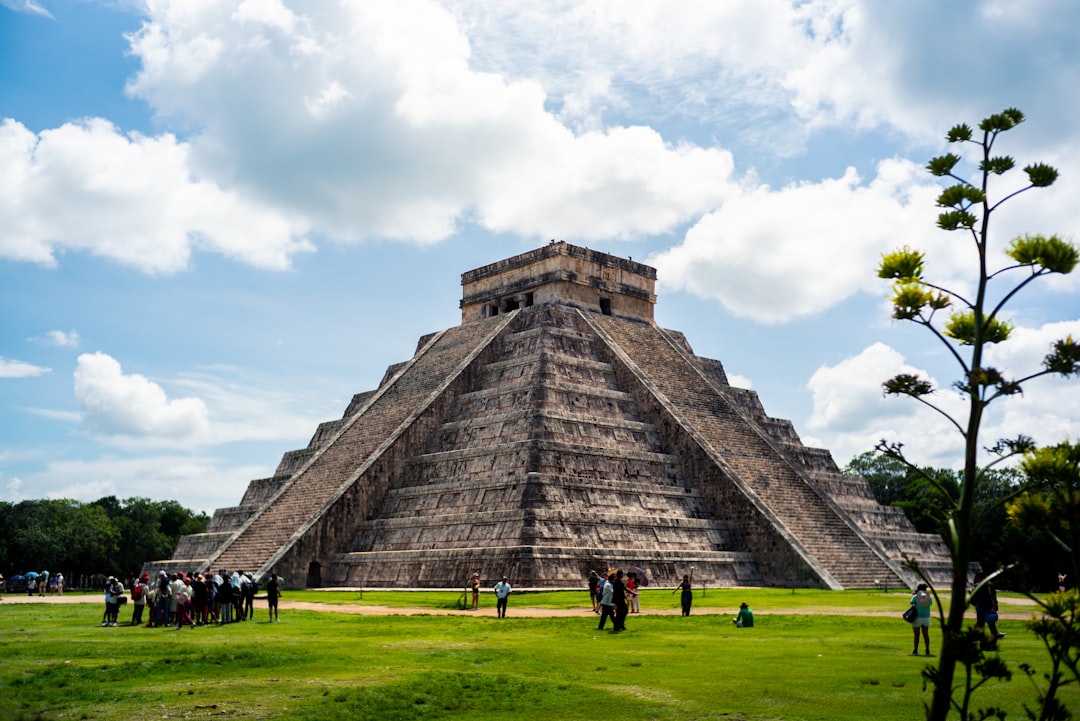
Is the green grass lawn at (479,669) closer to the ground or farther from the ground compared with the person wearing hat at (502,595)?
closer to the ground

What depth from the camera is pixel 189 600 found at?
18.7 meters

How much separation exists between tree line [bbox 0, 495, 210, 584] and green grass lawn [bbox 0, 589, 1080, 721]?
33.3 meters

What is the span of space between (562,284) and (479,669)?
84.5ft

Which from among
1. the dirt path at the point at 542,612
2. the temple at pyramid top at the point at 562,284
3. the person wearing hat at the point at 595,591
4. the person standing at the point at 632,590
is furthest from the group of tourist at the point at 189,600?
the temple at pyramid top at the point at 562,284

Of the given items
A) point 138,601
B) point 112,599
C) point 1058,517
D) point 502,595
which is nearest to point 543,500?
point 502,595

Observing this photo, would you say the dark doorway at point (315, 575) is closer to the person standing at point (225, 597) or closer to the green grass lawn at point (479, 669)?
the person standing at point (225, 597)

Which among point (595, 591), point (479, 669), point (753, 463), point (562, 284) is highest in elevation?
point (562, 284)

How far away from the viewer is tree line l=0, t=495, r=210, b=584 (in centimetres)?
4894

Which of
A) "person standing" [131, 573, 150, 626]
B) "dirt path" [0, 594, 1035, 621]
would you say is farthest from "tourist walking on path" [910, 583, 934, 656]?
"person standing" [131, 573, 150, 626]

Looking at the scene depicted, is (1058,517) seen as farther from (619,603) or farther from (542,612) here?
(542,612)

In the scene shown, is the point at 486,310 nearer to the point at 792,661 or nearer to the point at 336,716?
the point at 792,661

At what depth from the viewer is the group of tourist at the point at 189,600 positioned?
1852 centimetres

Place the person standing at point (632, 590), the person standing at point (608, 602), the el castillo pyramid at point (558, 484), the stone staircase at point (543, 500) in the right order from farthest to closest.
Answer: the el castillo pyramid at point (558, 484), the stone staircase at point (543, 500), the person standing at point (632, 590), the person standing at point (608, 602)

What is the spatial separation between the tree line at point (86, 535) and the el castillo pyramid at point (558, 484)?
64.6 ft
